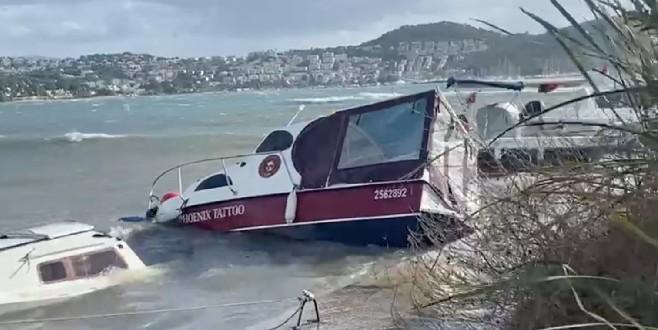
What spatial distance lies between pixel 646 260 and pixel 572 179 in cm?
44

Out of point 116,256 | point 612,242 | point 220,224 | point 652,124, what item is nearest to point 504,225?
point 612,242

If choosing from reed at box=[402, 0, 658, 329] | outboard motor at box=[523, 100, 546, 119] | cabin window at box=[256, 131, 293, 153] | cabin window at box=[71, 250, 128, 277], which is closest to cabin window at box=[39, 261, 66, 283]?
cabin window at box=[71, 250, 128, 277]

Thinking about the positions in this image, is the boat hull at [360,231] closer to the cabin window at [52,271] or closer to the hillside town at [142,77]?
the cabin window at [52,271]

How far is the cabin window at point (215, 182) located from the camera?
17969mm

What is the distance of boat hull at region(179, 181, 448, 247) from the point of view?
15.7 metres

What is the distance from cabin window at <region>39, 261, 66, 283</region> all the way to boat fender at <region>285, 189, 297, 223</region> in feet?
13.9

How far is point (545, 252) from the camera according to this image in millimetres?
4344

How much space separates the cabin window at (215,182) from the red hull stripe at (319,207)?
0.36 meters

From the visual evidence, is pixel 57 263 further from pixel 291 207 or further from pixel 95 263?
pixel 291 207

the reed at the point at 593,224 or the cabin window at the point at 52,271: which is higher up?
the reed at the point at 593,224

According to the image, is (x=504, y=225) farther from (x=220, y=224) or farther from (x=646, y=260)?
(x=220, y=224)

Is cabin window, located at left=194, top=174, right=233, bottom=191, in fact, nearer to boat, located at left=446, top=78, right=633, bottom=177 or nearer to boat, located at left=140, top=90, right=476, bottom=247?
boat, located at left=140, top=90, right=476, bottom=247

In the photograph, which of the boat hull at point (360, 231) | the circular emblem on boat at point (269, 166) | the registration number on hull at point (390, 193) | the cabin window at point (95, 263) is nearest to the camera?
the cabin window at point (95, 263)

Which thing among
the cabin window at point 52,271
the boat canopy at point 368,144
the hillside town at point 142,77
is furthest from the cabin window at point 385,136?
the hillside town at point 142,77
